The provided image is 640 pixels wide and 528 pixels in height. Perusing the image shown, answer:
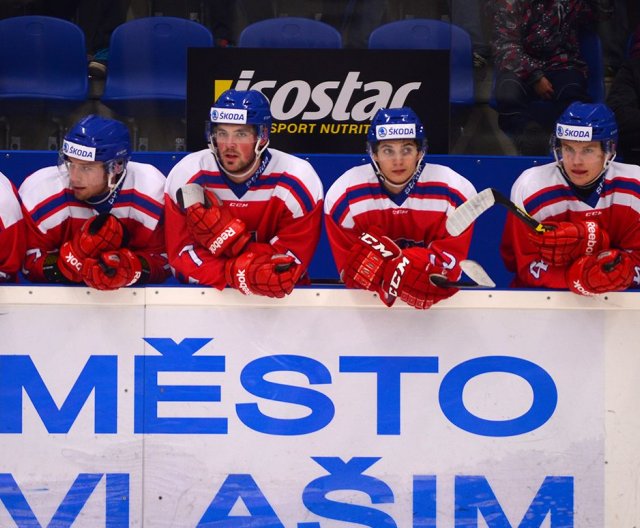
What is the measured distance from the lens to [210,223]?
3.36 m

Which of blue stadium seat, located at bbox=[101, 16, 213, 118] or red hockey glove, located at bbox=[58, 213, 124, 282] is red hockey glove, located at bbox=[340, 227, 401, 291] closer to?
red hockey glove, located at bbox=[58, 213, 124, 282]

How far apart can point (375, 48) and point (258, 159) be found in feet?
4.83

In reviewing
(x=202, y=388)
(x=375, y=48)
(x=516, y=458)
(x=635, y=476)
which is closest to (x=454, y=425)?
(x=516, y=458)

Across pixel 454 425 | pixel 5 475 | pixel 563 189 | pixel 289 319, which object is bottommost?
pixel 5 475

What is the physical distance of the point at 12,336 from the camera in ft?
10.5

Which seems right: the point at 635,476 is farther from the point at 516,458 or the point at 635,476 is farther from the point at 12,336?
the point at 12,336

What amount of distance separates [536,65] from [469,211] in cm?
190

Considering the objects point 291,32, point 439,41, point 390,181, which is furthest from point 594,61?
point 390,181

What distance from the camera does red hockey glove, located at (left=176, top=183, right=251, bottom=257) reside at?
132 inches

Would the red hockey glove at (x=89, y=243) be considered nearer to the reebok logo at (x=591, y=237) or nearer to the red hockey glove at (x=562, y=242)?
the red hockey glove at (x=562, y=242)

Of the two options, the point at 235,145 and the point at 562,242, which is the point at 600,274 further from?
the point at 235,145

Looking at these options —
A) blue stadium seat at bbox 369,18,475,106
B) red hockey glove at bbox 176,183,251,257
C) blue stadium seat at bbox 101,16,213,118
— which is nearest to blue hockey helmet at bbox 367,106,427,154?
red hockey glove at bbox 176,183,251,257

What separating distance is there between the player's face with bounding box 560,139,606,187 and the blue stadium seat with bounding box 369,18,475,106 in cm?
131

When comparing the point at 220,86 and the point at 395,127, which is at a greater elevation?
the point at 395,127
